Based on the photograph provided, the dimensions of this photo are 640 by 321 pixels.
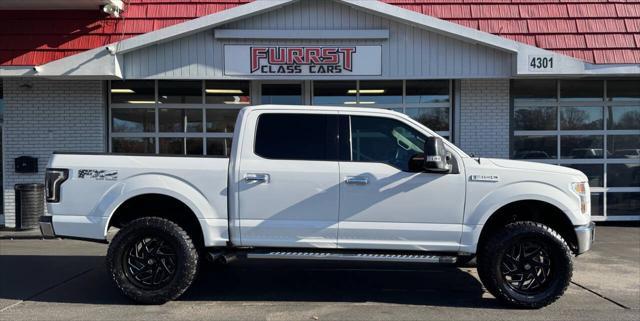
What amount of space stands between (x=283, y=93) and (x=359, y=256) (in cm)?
634

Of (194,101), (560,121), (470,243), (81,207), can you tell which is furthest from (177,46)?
(560,121)

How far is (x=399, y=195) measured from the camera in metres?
5.95

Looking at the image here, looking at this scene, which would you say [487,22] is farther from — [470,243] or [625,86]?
[470,243]

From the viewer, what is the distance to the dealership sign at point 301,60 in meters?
10.5

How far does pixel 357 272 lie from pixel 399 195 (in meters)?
2.17

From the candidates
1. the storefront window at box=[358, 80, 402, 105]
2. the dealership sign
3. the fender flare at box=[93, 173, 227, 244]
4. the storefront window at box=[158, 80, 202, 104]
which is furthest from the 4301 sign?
the fender flare at box=[93, 173, 227, 244]

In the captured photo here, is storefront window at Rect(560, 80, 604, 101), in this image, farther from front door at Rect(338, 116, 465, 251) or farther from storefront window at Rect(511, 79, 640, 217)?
front door at Rect(338, 116, 465, 251)

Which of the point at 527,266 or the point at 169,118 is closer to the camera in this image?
the point at 527,266

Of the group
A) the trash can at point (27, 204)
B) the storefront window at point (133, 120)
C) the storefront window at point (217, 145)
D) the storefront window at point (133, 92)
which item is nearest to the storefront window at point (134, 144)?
the storefront window at point (133, 120)

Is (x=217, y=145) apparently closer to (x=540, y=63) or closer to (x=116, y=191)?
(x=116, y=191)

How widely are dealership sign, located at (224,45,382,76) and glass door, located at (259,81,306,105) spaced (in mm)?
1063

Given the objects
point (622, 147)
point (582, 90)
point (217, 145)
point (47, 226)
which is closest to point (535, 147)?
point (582, 90)

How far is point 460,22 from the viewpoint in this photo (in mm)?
11039

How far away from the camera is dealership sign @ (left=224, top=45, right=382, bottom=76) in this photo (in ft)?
34.5
